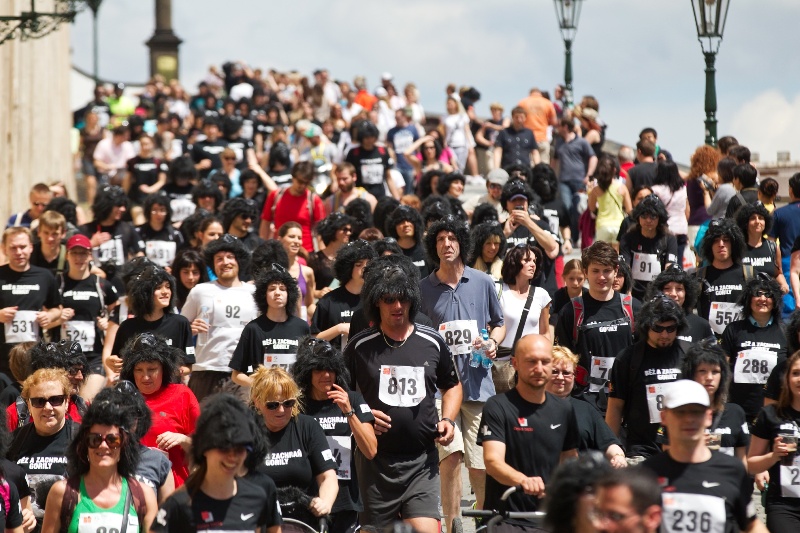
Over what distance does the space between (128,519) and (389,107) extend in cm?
2378

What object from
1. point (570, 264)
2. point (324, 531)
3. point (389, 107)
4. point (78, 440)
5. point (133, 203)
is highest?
point (389, 107)

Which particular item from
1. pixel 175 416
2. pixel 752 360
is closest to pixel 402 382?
pixel 175 416

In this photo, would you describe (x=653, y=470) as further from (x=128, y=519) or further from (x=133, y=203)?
(x=133, y=203)

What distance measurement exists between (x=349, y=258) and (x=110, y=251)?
4301mm

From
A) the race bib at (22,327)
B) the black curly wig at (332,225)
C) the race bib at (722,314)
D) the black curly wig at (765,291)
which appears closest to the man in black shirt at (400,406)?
the black curly wig at (765,291)

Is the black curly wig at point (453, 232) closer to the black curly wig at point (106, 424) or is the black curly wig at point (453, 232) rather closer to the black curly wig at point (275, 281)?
the black curly wig at point (275, 281)

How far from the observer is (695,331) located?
9.87 meters

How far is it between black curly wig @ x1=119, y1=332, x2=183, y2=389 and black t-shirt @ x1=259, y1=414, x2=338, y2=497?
3.79 ft

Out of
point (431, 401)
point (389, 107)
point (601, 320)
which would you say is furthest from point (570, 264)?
point (389, 107)

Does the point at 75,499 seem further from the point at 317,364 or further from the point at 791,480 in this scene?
the point at 791,480

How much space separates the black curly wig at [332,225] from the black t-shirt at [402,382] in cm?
400

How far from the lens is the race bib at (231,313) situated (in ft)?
36.9

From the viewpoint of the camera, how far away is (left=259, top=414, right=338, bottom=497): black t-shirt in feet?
26.3

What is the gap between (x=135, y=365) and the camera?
29.3ft
